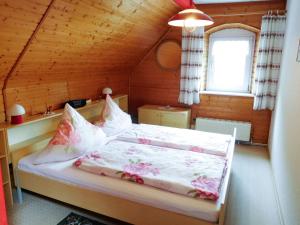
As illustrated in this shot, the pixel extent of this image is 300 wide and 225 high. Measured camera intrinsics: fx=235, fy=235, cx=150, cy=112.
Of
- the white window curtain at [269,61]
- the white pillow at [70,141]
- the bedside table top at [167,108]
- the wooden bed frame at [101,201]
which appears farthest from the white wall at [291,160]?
the white pillow at [70,141]

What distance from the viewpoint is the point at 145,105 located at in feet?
16.3

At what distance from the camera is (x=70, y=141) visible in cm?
251

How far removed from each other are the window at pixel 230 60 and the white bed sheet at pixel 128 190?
3.12 m

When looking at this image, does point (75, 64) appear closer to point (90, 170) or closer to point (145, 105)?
point (90, 170)

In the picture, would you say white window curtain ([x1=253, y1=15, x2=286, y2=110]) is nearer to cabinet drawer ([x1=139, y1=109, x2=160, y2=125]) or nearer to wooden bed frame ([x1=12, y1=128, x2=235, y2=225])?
cabinet drawer ([x1=139, y1=109, x2=160, y2=125])

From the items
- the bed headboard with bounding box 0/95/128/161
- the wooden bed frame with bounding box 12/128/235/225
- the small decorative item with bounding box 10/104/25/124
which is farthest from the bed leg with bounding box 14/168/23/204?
A: the small decorative item with bounding box 10/104/25/124

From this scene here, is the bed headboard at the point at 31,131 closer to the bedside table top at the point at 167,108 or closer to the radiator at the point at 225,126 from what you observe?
the bedside table top at the point at 167,108

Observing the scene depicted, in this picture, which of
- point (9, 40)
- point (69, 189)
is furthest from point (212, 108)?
point (9, 40)

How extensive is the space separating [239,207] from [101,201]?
4.73 feet

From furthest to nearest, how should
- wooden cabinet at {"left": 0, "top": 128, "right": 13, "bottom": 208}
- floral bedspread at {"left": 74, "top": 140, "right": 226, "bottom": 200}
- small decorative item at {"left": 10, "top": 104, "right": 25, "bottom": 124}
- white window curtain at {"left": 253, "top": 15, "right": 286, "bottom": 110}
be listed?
1. white window curtain at {"left": 253, "top": 15, "right": 286, "bottom": 110}
2. small decorative item at {"left": 10, "top": 104, "right": 25, "bottom": 124}
3. wooden cabinet at {"left": 0, "top": 128, "right": 13, "bottom": 208}
4. floral bedspread at {"left": 74, "top": 140, "right": 226, "bottom": 200}

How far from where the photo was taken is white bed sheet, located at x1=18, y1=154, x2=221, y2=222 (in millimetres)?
1779

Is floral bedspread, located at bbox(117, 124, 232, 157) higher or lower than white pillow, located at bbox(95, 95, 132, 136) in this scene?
lower

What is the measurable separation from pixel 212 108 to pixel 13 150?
334 centimetres

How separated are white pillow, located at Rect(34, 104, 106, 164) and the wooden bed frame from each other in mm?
239
